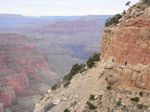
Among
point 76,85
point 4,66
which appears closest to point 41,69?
point 4,66

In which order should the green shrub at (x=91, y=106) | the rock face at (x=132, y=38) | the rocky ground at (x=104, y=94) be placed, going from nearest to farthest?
the rocky ground at (x=104, y=94) < the rock face at (x=132, y=38) < the green shrub at (x=91, y=106)

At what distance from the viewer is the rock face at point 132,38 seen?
31.2m

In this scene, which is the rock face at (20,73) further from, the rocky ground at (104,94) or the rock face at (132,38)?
the rock face at (132,38)

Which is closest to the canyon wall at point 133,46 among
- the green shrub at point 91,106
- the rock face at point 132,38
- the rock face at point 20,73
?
the rock face at point 132,38

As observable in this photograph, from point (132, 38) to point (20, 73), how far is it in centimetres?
10671

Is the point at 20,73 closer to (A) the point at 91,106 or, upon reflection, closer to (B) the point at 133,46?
(A) the point at 91,106

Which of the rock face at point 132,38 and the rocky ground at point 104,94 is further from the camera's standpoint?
the rock face at point 132,38

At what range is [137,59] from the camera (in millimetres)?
31688

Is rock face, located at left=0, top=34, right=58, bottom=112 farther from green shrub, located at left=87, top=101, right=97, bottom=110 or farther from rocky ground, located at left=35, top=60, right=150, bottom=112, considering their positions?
green shrub, located at left=87, top=101, right=97, bottom=110

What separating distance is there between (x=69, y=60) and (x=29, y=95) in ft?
239

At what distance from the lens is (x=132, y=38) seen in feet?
106

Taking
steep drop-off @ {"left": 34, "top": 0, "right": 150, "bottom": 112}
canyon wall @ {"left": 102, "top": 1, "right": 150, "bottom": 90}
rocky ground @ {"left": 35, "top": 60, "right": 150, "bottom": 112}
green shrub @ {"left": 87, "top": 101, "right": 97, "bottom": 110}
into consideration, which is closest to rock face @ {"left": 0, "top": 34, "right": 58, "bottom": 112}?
rocky ground @ {"left": 35, "top": 60, "right": 150, "bottom": 112}

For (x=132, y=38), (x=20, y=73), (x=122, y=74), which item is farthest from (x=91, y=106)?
(x=20, y=73)

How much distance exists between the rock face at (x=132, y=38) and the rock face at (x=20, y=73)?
76272 millimetres
